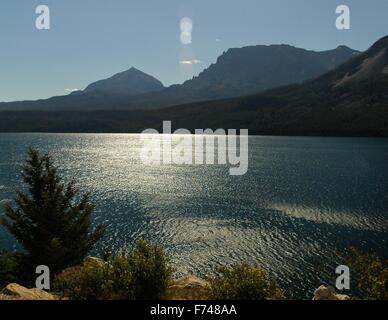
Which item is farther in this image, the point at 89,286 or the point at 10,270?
the point at 10,270

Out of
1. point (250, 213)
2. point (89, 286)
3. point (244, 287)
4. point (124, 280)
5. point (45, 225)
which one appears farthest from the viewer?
point (250, 213)

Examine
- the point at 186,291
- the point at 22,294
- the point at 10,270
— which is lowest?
the point at 10,270

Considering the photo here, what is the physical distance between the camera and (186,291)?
2892 centimetres

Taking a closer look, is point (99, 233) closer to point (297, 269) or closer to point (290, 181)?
point (297, 269)

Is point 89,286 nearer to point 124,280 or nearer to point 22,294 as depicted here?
point 124,280

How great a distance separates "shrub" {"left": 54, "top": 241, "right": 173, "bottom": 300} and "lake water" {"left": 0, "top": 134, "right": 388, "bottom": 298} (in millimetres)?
27548

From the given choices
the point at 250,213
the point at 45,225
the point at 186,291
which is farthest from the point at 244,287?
the point at 250,213

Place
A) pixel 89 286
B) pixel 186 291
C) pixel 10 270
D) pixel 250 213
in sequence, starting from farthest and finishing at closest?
pixel 250 213, pixel 10 270, pixel 186 291, pixel 89 286

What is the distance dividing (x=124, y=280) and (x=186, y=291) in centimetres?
576

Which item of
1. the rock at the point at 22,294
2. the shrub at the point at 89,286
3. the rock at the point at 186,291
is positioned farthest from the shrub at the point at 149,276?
the rock at the point at 22,294

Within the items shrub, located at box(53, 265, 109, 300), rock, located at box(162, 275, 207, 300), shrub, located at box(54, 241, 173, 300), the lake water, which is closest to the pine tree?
shrub, located at box(54, 241, 173, 300)

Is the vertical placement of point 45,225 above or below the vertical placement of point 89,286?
above

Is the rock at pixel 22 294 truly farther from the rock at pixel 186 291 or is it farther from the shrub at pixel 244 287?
the shrub at pixel 244 287
